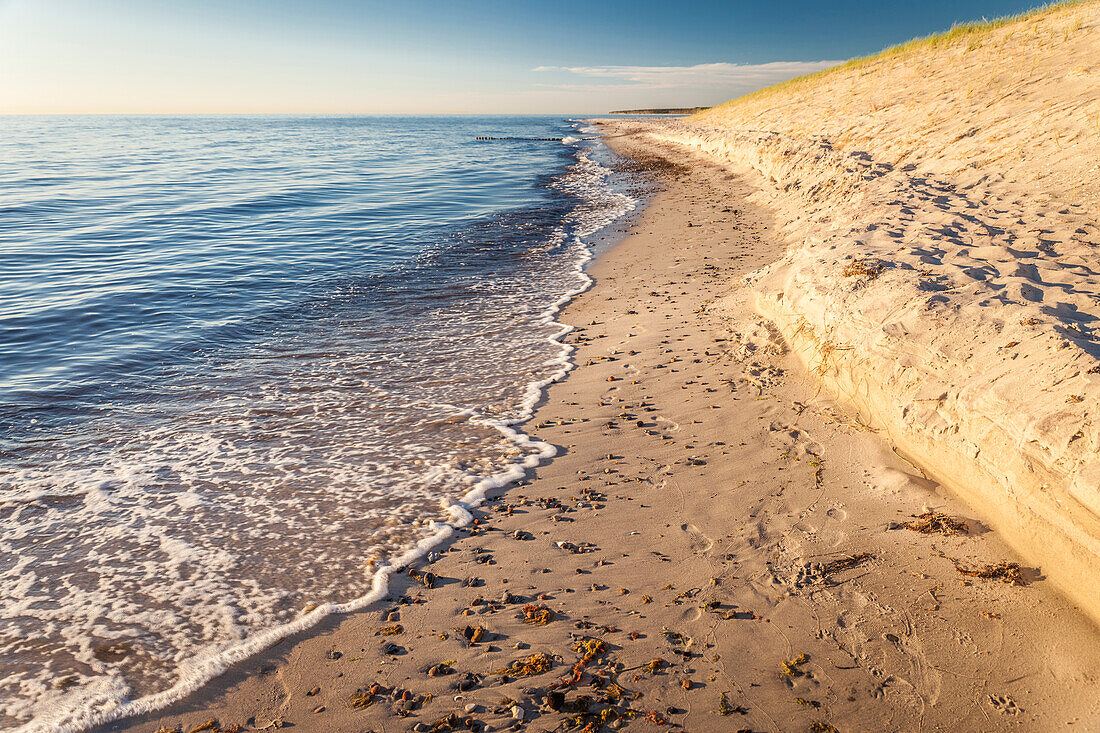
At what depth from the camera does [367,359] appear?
7797mm

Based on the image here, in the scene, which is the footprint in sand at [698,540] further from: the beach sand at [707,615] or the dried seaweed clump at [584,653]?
the dried seaweed clump at [584,653]

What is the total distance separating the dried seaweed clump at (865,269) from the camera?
5.79m

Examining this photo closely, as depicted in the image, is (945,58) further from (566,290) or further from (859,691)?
(859,691)

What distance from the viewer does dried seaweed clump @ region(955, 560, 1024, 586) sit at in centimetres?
340

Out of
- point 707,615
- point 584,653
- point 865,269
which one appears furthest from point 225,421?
point 865,269

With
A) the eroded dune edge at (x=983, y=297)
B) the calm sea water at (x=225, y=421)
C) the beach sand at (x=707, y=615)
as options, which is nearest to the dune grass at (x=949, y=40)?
the eroded dune edge at (x=983, y=297)

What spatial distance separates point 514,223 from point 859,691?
16.3 m

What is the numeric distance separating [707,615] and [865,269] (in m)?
4.22

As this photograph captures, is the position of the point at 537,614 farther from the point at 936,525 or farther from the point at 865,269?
the point at 865,269

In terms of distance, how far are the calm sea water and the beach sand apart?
540mm

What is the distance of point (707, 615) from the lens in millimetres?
3451

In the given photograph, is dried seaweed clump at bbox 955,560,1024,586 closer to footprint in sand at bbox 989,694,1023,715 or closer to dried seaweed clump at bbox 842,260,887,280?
footprint in sand at bbox 989,694,1023,715

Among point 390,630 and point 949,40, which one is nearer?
point 390,630

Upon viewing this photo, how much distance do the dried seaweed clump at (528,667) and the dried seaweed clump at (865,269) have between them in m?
4.91
